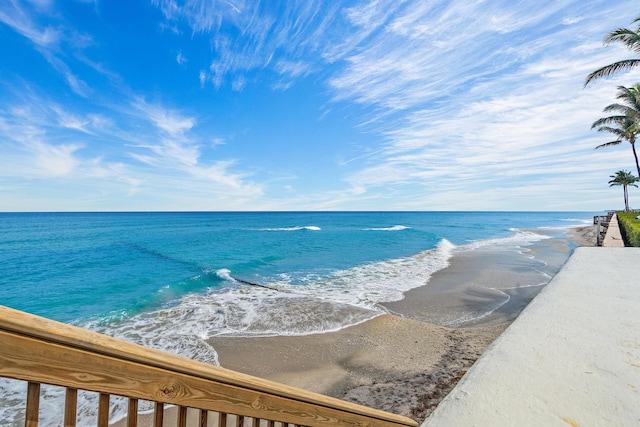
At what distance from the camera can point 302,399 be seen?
1.67m

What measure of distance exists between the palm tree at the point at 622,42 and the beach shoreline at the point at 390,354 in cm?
1117

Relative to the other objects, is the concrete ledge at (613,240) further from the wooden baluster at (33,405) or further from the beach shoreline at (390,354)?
the wooden baluster at (33,405)

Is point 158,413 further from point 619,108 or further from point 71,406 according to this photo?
point 619,108

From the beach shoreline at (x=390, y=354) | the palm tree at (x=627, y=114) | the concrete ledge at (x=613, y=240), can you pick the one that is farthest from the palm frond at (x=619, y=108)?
the beach shoreline at (x=390, y=354)

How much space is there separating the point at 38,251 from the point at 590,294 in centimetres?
3446

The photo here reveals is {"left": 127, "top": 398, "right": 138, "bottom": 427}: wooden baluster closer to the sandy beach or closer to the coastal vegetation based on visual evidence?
the sandy beach

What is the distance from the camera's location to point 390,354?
6.77 meters

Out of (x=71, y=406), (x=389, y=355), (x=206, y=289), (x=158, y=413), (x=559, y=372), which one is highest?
(x=71, y=406)

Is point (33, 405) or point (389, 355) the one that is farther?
point (389, 355)

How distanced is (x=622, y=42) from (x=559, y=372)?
703 inches

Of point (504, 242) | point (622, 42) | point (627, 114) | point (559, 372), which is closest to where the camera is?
point (559, 372)

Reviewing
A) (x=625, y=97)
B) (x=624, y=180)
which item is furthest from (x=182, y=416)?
(x=624, y=180)

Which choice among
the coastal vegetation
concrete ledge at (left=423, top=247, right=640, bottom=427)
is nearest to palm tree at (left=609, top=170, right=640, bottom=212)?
the coastal vegetation

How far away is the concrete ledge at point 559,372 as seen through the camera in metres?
2.34
